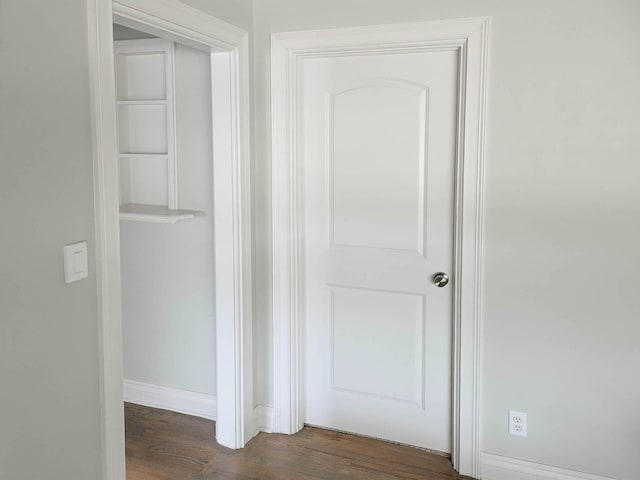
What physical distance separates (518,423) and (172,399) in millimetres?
1820

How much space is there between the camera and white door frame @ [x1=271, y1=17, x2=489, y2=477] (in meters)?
2.31

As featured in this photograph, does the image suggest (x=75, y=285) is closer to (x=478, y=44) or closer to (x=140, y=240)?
(x=140, y=240)

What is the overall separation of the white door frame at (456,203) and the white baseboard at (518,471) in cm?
5

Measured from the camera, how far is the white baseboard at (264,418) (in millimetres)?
2846

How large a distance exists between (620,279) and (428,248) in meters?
0.78

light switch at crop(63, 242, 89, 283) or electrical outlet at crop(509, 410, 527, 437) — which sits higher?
light switch at crop(63, 242, 89, 283)

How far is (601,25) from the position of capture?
209 cm

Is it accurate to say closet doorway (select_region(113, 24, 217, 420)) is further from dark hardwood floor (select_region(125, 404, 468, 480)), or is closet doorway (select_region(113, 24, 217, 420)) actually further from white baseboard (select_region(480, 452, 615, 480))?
white baseboard (select_region(480, 452, 615, 480))

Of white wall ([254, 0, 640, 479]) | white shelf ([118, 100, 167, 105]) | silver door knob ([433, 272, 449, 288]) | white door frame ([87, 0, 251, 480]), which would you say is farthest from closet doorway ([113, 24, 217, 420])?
silver door knob ([433, 272, 449, 288])

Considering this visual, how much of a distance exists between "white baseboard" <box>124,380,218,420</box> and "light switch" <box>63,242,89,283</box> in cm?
150

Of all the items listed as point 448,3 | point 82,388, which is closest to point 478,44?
point 448,3

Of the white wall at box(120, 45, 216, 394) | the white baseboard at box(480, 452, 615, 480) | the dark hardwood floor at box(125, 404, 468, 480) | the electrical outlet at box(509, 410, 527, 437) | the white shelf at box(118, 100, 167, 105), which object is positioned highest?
the white shelf at box(118, 100, 167, 105)

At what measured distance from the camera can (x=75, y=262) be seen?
162cm

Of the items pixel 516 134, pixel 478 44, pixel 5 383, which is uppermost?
pixel 478 44
